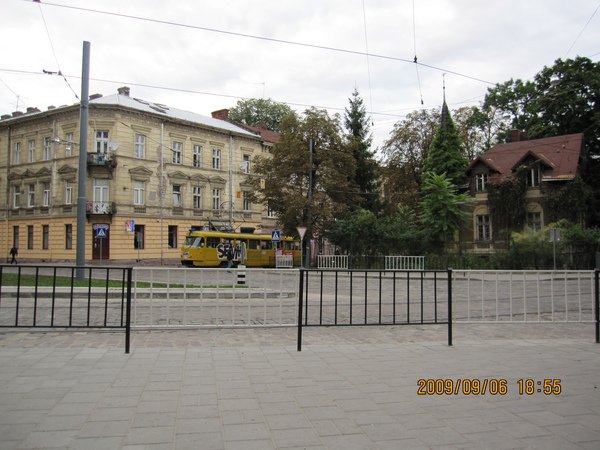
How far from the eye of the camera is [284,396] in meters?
4.73

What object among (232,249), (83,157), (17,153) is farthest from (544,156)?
(17,153)

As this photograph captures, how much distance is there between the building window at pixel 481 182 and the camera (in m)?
39.9

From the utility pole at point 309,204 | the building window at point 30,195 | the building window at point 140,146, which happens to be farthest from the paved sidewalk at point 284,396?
the building window at point 30,195

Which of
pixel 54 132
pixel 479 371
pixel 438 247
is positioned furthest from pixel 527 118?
pixel 479 371

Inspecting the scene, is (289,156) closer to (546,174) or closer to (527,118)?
(546,174)

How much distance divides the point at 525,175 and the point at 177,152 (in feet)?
95.2

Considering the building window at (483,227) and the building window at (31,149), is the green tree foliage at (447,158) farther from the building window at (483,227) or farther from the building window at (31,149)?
the building window at (31,149)

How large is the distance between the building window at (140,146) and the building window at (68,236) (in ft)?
25.6

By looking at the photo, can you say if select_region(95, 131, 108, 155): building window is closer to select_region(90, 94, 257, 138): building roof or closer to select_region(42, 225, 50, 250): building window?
select_region(90, 94, 257, 138): building roof

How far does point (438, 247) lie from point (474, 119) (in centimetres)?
2233

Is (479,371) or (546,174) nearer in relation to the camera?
(479,371)

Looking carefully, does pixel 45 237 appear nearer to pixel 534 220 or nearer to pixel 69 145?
pixel 69 145

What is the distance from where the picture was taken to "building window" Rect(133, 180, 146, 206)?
3997 cm

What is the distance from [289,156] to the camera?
110 ft
